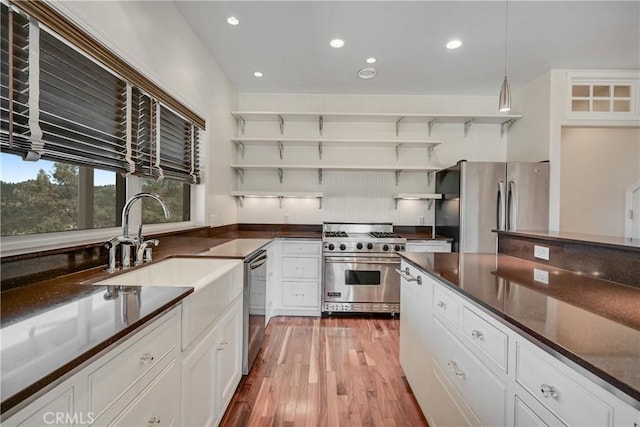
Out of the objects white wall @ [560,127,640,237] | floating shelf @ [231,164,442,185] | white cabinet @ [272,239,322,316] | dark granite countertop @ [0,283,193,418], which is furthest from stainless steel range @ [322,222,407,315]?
white wall @ [560,127,640,237]

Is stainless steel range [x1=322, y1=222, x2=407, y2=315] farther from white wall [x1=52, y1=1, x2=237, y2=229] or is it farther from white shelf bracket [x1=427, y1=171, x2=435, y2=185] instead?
white wall [x1=52, y1=1, x2=237, y2=229]

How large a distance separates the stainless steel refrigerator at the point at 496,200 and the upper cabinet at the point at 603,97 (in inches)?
30.4

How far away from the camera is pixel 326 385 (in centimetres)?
206

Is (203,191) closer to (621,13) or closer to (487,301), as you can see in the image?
(487,301)

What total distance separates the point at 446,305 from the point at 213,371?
1.24m

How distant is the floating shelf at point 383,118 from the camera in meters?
3.61

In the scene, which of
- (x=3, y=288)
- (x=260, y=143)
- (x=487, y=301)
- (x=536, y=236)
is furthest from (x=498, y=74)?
(x=3, y=288)

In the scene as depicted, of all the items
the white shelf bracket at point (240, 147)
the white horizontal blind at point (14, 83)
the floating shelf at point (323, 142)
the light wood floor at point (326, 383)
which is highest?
the floating shelf at point (323, 142)

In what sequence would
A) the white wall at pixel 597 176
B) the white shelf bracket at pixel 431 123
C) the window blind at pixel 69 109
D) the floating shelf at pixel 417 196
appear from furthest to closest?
the white wall at pixel 597 176 → the white shelf bracket at pixel 431 123 → the floating shelf at pixel 417 196 → the window blind at pixel 69 109

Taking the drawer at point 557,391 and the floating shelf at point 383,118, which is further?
the floating shelf at point 383,118

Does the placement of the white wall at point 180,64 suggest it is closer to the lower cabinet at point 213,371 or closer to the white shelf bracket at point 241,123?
the white shelf bracket at point 241,123

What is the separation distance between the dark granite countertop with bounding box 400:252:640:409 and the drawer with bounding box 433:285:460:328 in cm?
8

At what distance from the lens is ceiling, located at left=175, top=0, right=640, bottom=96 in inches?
87.7

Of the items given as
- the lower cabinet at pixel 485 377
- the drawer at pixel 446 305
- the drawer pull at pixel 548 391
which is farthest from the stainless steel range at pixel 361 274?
the drawer pull at pixel 548 391
